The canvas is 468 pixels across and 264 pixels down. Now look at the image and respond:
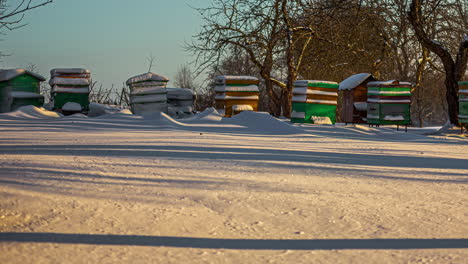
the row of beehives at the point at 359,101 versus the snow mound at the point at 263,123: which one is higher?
the row of beehives at the point at 359,101

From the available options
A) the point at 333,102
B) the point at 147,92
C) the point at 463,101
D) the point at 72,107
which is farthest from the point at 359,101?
the point at 72,107

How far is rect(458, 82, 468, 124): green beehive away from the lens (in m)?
12.3

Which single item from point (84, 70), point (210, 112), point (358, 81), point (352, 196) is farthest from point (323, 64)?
point (352, 196)

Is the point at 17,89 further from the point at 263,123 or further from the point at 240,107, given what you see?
the point at 263,123

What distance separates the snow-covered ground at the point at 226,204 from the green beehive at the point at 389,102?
5.86 metres

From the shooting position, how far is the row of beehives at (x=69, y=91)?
1652 cm

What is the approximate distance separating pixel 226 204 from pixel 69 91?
13.8 meters

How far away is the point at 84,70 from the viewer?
1708cm

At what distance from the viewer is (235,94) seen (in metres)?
16.8

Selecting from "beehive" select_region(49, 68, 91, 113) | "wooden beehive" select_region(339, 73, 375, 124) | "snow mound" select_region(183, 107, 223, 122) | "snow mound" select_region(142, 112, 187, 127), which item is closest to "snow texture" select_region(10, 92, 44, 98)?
"beehive" select_region(49, 68, 91, 113)

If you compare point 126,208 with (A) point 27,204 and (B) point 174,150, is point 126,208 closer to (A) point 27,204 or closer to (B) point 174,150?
(A) point 27,204

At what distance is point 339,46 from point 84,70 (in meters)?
9.73

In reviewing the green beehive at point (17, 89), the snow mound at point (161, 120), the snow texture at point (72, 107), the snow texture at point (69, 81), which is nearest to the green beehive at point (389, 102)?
the snow mound at point (161, 120)

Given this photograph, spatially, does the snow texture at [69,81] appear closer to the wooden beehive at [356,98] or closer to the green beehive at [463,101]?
the wooden beehive at [356,98]
